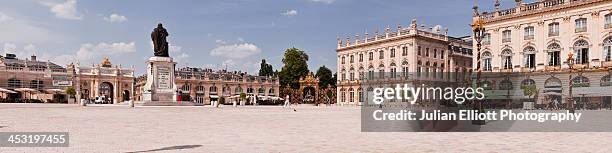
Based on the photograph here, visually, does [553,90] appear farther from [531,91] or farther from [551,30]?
[551,30]

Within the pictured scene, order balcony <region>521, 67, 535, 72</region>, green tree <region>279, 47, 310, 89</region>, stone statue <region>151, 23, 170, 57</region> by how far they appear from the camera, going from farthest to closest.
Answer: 1. green tree <region>279, 47, 310, 89</region>
2. balcony <region>521, 67, 535, 72</region>
3. stone statue <region>151, 23, 170, 57</region>

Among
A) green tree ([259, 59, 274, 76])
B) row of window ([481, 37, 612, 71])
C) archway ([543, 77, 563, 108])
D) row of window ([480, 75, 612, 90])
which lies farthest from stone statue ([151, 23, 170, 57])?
green tree ([259, 59, 274, 76])

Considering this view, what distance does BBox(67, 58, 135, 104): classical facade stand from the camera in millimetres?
80000

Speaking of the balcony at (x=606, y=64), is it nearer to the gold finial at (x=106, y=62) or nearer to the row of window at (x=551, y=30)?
the row of window at (x=551, y=30)

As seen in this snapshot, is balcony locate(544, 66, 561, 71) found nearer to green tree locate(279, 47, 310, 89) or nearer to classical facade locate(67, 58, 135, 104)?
green tree locate(279, 47, 310, 89)

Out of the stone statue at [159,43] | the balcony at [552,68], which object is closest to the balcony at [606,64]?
the balcony at [552,68]

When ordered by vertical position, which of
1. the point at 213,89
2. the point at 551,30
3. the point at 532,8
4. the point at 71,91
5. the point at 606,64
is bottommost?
the point at 71,91

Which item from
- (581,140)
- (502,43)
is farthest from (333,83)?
(581,140)

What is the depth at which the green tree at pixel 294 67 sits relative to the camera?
95938 millimetres

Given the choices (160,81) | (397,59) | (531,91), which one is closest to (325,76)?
(397,59)

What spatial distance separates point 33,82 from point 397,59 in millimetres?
55726

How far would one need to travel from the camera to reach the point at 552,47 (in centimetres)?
5031

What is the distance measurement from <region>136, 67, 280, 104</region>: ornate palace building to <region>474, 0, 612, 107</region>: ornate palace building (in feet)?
136

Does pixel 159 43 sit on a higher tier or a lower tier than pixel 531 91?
higher
